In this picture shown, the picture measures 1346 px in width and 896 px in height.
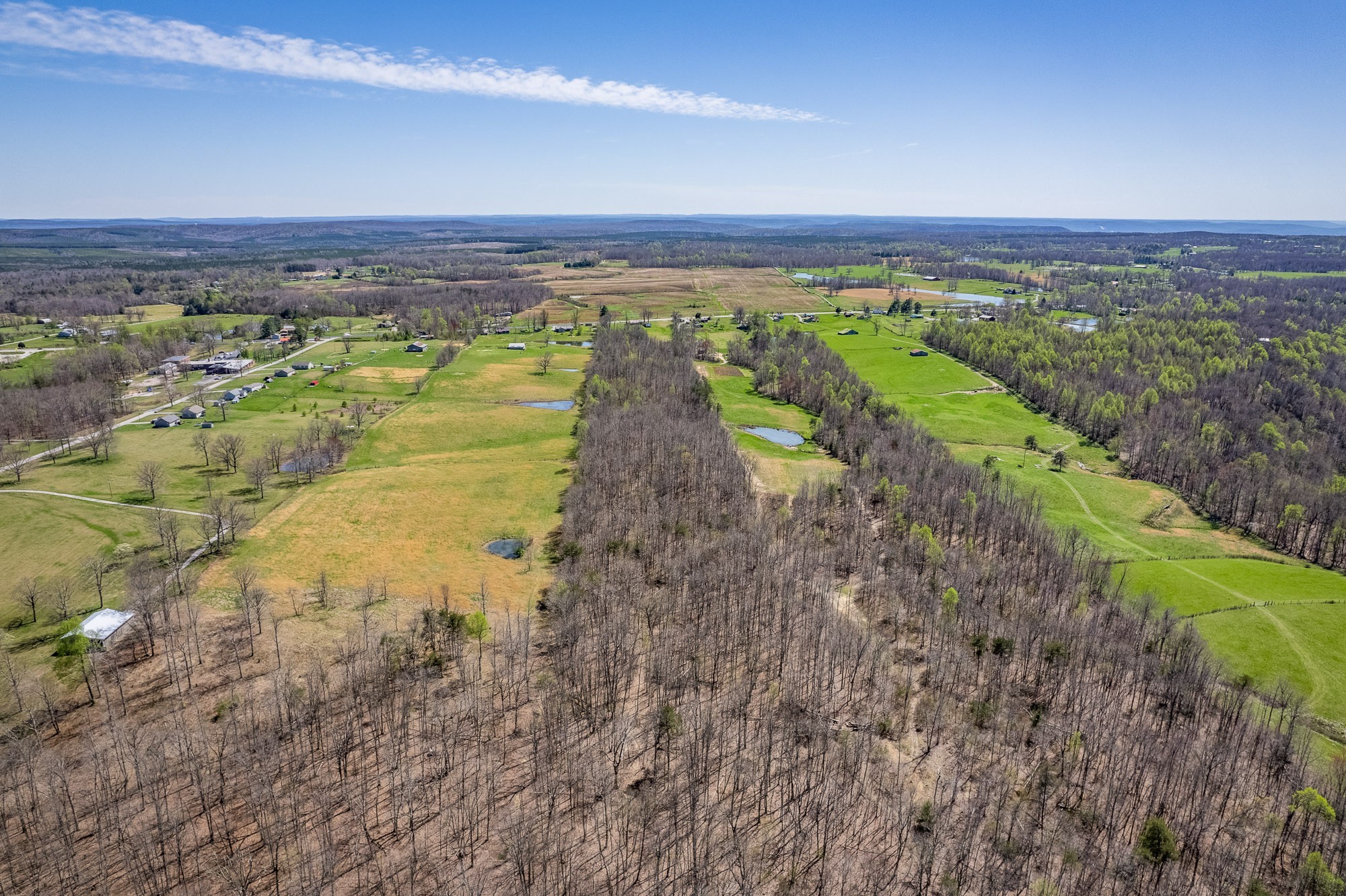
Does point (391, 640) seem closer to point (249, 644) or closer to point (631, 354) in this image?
point (249, 644)

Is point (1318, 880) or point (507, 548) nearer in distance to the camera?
point (1318, 880)

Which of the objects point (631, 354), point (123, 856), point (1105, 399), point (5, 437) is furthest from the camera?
point (631, 354)

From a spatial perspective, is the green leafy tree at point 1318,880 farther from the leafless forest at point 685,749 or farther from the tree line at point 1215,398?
the tree line at point 1215,398

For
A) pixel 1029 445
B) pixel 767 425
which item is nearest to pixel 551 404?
pixel 767 425

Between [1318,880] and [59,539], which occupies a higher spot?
[59,539]

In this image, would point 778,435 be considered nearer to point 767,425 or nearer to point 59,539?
point 767,425

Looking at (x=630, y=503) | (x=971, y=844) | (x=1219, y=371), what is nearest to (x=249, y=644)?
(x=630, y=503)

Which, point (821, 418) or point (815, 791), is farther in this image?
point (821, 418)
